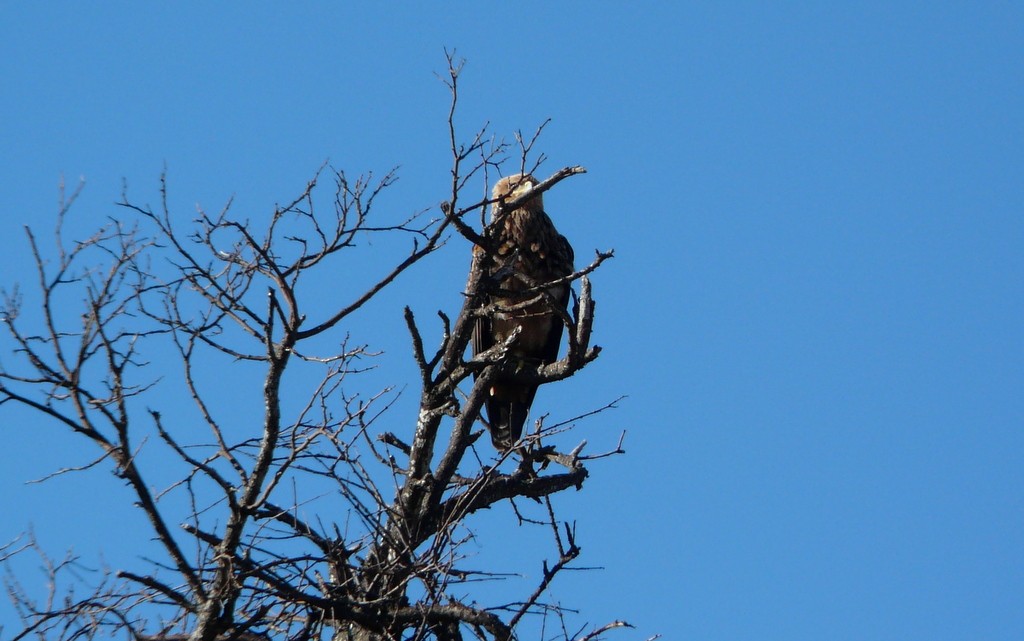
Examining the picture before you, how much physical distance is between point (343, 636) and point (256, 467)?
30.7 inches

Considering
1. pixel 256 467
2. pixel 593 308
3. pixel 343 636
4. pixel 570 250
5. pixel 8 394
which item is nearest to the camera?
pixel 8 394

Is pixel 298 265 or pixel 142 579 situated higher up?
pixel 298 265

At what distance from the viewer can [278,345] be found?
347 cm

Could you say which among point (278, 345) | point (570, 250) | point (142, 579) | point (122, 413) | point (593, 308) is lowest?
point (142, 579)

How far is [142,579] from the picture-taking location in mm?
3260

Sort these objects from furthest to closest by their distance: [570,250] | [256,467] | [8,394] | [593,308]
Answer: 1. [570,250]
2. [593,308]
3. [256,467]
4. [8,394]

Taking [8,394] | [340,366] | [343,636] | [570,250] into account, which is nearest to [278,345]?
[340,366]

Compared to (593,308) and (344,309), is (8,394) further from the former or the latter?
(593,308)

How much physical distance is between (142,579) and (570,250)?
3.34m

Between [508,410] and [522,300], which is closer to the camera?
[522,300]

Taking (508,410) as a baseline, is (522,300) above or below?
above

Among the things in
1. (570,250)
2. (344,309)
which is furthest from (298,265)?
(570,250)

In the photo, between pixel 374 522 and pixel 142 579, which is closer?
pixel 142 579

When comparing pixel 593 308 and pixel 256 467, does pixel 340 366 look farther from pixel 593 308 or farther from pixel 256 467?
pixel 593 308
